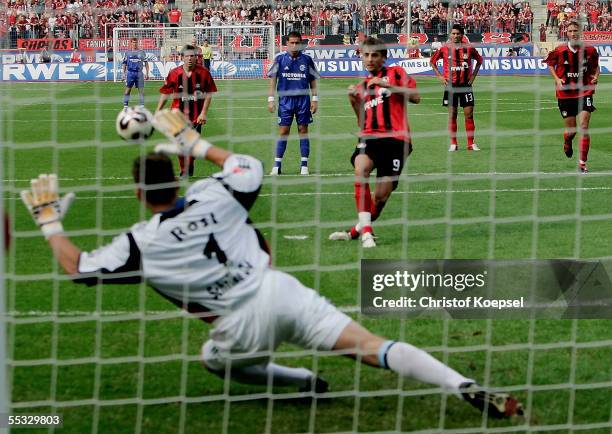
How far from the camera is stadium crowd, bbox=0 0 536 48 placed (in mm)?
18844

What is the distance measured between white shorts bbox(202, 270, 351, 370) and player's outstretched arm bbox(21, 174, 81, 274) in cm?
78

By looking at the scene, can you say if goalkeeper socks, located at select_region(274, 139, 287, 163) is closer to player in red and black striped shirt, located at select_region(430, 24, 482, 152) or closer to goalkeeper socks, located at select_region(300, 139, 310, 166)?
goalkeeper socks, located at select_region(300, 139, 310, 166)

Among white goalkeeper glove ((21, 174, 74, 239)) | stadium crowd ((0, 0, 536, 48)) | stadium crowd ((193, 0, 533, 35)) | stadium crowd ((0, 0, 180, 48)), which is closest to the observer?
white goalkeeper glove ((21, 174, 74, 239))

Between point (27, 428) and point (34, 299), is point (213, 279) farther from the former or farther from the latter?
point (34, 299)

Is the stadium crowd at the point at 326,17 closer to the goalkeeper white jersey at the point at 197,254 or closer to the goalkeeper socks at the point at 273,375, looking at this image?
the goalkeeper socks at the point at 273,375

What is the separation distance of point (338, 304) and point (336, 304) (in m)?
0.01

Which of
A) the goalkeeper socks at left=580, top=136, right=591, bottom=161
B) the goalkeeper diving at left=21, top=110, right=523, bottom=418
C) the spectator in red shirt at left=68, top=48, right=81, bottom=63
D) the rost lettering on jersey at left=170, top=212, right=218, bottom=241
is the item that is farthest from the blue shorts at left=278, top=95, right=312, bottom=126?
the spectator in red shirt at left=68, top=48, right=81, bottom=63

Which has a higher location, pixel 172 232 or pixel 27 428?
pixel 172 232

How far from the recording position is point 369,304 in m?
7.35

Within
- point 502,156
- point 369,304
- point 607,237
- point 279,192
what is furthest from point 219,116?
point 369,304

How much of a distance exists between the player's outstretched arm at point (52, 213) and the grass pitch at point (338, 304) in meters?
0.58

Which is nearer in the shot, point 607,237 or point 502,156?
point 607,237

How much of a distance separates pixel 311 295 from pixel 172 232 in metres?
0.74

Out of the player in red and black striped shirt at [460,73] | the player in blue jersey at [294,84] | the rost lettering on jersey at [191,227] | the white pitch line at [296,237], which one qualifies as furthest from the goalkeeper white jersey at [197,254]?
the player in red and black striped shirt at [460,73]
